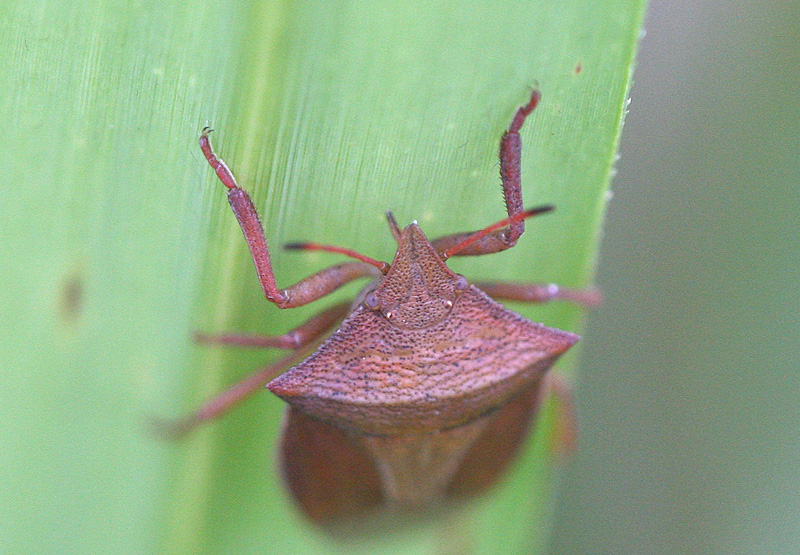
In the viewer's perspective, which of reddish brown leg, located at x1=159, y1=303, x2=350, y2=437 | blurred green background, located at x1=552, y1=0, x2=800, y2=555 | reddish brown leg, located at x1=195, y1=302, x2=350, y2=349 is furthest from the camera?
blurred green background, located at x1=552, y1=0, x2=800, y2=555

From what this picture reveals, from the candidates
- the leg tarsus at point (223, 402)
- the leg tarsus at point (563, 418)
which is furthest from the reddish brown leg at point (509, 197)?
the leg tarsus at point (563, 418)

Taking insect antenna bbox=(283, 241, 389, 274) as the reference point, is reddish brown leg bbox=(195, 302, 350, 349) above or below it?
below

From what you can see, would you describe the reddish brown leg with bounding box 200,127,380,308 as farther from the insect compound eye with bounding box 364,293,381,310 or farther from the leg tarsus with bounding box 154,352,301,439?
the leg tarsus with bounding box 154,352,301,439

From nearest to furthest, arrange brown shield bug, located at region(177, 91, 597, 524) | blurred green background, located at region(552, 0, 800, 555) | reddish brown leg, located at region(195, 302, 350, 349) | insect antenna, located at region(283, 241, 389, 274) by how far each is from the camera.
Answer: insect antenna, located at region(283, 241, 389, 274), brown shield bug, located at region(177, 91, 597, 524), reddish brown leg, located at region(195, 302, 350, 349), blurred green background, located at region(552, 0, 800, 555)

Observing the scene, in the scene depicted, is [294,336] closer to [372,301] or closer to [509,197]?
[372,301]

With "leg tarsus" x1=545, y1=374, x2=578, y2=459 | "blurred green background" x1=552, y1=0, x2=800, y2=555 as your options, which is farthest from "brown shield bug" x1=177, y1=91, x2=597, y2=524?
"blurred green background" x1=552, y1=0, x2=800, y2=555

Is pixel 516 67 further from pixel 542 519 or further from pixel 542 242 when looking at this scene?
pixel 542 519

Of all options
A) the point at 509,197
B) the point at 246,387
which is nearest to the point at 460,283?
the point at 509,197
